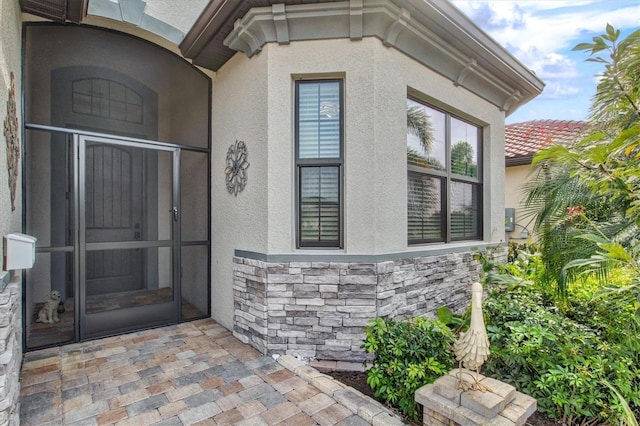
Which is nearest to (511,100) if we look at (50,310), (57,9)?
(57,9)

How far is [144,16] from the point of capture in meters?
4.18

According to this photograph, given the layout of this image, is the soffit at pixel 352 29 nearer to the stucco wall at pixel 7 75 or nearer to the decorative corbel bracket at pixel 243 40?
the decorative corbel bracket at pixel 243 40

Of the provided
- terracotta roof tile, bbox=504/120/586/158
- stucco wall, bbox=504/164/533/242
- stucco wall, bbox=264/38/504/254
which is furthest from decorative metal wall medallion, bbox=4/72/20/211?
stucco wall, bbox=504/164/533/242

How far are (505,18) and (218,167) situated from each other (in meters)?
13.6

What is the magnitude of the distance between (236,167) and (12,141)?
2.11m

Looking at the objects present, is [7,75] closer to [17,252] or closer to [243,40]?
[17,252]

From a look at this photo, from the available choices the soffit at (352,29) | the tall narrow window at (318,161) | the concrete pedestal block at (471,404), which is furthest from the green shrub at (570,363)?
the soffit at (352,29)

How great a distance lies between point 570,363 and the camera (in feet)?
8.29

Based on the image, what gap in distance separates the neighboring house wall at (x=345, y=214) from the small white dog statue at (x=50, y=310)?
8.44ft

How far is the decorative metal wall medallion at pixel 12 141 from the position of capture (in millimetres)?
2725

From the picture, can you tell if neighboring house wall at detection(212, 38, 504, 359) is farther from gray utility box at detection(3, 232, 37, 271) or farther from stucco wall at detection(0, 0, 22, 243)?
stucco wall at detection(0, 0, 22, 243)

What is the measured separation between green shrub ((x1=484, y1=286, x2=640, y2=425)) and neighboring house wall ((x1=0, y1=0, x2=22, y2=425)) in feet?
11.8

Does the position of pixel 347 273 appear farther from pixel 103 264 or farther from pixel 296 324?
pixel 103 264

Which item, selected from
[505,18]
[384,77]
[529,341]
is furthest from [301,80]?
[505,18]
